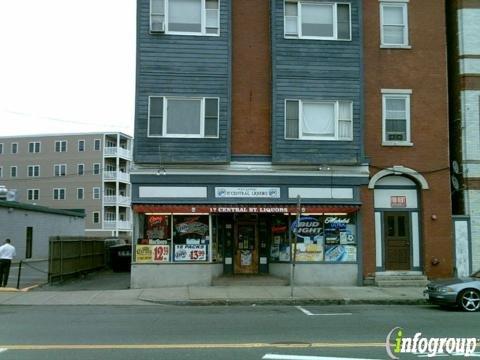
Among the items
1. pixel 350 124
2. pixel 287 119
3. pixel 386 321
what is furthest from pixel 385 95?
pixel 386 321

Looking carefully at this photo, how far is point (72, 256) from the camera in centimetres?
2292

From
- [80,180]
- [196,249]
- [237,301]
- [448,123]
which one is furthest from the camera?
[80,180]

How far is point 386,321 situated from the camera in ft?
40.9

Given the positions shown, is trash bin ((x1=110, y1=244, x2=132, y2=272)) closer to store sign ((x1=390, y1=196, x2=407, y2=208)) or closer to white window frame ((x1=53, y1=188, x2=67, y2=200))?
store sign ((x1=390, y1=196, x2=407, y2=208))

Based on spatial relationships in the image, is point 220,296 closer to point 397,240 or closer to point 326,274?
point 326,274

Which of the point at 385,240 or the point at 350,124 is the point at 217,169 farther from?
the point at 385,240

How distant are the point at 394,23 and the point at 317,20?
2872 mm

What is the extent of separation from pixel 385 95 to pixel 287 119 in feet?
12.1

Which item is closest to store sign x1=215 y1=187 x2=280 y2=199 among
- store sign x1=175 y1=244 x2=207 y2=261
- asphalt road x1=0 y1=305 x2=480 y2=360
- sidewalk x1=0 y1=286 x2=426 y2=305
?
store sign x1=175 y1=244 x2=207 y2=261

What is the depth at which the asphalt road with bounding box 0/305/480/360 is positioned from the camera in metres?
8.92

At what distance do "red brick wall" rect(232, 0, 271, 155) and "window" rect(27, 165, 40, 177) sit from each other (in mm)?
63574

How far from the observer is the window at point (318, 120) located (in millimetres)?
20125

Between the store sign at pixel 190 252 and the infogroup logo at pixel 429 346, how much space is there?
1022 centimetres

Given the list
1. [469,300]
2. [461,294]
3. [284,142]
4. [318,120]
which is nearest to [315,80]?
[318,120]
